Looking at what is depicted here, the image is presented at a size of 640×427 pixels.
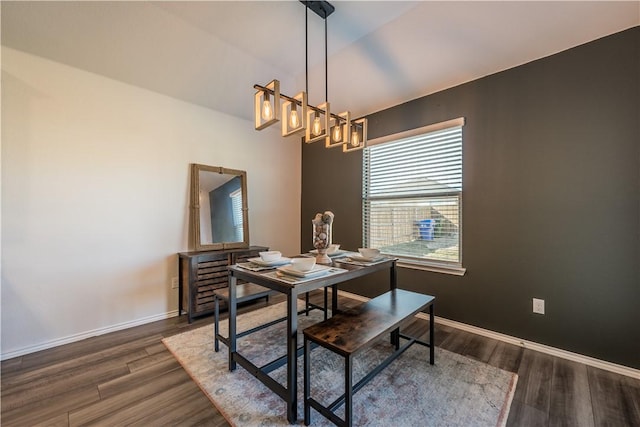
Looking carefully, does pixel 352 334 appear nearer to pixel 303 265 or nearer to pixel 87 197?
pixel 303 265

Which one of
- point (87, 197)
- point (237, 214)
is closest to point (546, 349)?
point (237, 214)

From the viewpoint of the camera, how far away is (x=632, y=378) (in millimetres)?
1820

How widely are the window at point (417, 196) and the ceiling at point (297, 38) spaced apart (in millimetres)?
594

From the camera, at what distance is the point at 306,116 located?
1686mm

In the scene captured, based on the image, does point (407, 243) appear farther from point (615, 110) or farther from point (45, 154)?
point (45, 154)

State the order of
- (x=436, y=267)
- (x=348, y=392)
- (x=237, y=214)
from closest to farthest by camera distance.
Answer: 1. (x=348, y=392)
2. (x=436, y=267)
3. (x=237, y=214)

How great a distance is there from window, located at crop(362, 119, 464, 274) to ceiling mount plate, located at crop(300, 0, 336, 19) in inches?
60.1

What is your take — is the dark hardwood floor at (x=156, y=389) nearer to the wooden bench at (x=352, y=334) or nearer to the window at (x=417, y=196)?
the wooden bench at (x=352, y=334)

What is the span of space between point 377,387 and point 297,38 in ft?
9.74

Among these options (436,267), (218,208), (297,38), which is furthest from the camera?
(218,208)

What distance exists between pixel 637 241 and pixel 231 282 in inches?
115

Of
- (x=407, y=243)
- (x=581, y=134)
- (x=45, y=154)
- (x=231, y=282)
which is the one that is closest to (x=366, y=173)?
(x=407, y=243)

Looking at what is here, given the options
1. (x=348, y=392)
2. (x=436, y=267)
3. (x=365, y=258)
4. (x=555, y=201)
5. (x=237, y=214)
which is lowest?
(x=348, y=392)

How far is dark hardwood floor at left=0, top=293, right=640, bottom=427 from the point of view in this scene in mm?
1483
